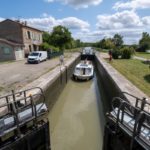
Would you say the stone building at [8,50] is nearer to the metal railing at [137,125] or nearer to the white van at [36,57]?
the white van at [36,57]

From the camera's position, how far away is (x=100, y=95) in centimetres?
1330

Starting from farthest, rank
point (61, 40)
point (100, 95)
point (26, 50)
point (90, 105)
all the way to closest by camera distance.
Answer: point (61, 40) < point (26, 50) < point (100, 95) < point (90, 105)

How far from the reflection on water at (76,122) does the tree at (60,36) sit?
100 feet

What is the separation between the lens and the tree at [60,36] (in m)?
42.0

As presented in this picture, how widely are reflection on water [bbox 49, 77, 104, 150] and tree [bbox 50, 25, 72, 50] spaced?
3058cm

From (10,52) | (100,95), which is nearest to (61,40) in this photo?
(10,52)

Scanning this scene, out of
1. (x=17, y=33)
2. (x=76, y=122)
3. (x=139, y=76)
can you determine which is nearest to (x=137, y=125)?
(x=76, y=122)

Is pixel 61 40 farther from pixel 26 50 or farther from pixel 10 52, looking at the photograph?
pixel 10 52

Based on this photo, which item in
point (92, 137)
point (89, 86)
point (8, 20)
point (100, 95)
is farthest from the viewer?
point (8, 20)

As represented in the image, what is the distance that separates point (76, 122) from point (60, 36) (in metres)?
35.9

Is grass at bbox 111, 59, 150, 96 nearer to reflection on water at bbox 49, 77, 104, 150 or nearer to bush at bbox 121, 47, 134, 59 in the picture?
reflection on water at bbox 49, 77, 104, 150

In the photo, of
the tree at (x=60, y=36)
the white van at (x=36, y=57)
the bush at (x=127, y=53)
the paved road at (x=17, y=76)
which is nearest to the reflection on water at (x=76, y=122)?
the paved road at (x=17, y=76)

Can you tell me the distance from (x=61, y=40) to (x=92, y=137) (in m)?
37.5

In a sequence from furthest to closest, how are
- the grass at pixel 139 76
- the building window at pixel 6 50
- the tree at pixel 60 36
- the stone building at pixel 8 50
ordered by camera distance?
the tree at pixel 60 36 → the building window at pixel 6 50 → the stone building at pixel 8 50 → the grass at pixel 139 76
